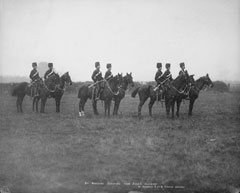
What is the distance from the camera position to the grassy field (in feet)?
24.4

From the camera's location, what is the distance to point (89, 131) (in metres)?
12.1

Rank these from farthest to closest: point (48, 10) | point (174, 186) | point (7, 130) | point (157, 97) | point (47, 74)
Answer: point (47, 74) → point (157, 97) → point (7, 130) → point (48, 10) → point (174, 186)

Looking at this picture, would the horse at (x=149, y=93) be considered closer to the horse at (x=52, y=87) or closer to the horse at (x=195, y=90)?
the horse at (x=195, y=90)

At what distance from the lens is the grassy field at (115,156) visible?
7441 millimetres

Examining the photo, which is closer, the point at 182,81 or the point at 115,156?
the point at 115,156

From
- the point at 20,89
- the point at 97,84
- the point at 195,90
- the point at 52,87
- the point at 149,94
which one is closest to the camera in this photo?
the point at 97,84

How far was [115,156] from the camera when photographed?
29.3 feet

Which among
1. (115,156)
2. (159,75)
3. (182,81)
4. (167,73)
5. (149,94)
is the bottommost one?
(115,156)

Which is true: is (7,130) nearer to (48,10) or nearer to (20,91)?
(48,10)

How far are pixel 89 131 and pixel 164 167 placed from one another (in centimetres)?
456

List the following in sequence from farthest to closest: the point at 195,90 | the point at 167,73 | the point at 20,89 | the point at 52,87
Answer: the point at 20,89 → the point at 52,87 → the point at 195,90 → the point at 167,73

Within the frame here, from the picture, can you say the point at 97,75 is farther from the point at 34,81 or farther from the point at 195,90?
the point at 195,90

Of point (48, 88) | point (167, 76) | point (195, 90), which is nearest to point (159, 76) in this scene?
point (167, 76)

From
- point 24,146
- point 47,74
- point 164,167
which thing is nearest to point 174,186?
point 164,167
